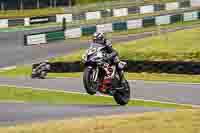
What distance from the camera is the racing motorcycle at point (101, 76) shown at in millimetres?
14680

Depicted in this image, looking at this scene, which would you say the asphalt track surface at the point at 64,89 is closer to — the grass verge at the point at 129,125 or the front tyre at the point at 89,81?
the front tyre at the point at 89,81

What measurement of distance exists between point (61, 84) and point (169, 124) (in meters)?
15.3

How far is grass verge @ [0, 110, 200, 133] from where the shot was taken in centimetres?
917

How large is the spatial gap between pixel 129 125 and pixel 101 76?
5.68m

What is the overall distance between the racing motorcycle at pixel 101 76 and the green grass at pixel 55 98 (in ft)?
4.98

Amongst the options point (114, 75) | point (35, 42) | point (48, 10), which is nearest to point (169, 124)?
point (114, 75)

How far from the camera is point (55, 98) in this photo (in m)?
19.2

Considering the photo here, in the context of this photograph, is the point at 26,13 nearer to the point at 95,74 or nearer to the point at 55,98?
the point at 55,98

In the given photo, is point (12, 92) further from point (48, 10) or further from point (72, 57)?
point (48, 10)

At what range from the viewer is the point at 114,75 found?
1541cm

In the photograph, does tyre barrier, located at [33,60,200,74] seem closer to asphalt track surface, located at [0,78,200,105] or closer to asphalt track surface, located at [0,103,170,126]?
asphalt track surface, located at [0,78,200,105]

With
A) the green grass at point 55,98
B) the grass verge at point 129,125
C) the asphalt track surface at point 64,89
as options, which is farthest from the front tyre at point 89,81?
the grass verge at point 129,125

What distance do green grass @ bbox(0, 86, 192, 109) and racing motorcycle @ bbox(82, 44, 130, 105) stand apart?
4.98 ft

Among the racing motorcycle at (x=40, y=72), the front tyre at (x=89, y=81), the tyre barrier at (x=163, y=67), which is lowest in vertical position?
the racing motorcycle at (x=40, y=72)
